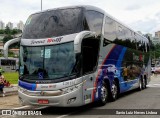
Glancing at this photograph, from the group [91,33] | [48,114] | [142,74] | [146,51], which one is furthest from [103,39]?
[146,51]

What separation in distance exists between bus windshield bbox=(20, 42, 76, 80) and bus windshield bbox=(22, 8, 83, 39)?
0.51 meters

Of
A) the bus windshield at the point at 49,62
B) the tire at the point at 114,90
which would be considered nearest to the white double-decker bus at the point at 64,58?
the bus windshield at the point at 49,62

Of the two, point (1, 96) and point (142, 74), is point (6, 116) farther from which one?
point (142, 74)

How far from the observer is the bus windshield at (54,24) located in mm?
11828

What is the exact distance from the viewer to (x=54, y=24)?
12.1m

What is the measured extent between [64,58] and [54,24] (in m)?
1.38

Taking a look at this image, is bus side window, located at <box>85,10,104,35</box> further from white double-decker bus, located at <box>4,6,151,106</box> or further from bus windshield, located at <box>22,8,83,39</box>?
bus windshield, located at <box>22,8,83,39</box>

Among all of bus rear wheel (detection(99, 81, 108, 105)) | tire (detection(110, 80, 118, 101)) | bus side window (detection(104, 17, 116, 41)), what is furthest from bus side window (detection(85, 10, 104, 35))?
tire (detection(110, 80, 118, 101))

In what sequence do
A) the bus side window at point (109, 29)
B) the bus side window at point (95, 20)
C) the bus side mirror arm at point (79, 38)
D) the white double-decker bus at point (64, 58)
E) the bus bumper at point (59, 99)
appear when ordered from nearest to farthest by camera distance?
the bus side mirror arm at point (79, 38) < the bus bumper at point (59, 99) < the white double-decker bus at point (64, 58) < the bus side window at point (95, 20) < the bus side window at point (109, 29)

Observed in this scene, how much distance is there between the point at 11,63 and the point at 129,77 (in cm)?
4754

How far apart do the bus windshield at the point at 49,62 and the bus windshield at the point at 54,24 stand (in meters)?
0.51

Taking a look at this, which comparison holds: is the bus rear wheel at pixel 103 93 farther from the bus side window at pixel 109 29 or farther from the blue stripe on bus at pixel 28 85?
the blue stripe on bus at pixel 28 85

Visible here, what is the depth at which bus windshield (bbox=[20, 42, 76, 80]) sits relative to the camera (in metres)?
11.4

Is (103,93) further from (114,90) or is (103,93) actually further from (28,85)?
(28,85)
